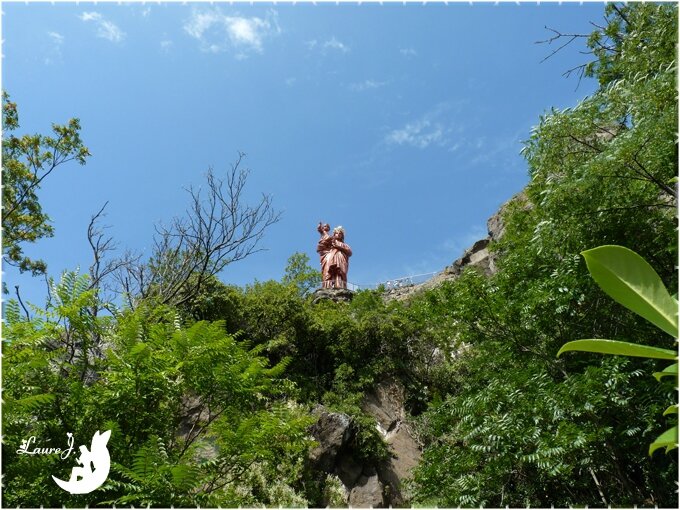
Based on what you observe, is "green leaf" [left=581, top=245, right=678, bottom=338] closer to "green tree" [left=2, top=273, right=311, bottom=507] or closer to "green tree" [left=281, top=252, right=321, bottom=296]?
"green tree" [left=2, top=273, right=311, bottom=507]

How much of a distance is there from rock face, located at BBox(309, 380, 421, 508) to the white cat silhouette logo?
614cm

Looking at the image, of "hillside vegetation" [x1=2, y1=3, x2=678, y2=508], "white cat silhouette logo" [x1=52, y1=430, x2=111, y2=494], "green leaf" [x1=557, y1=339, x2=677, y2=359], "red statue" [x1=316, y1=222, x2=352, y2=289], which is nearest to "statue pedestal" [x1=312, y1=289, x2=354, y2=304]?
"red statue" [x1=316, y1=222, x2=352, y2=289]

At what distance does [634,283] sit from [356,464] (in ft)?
31.2

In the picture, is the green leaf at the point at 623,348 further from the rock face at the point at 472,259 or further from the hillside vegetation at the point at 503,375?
the rock face at the point at 472,259

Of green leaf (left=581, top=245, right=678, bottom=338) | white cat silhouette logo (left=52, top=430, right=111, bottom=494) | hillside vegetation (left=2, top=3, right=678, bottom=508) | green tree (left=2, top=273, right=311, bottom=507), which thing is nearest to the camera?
green leaf (left=581, top=245, right=678, bottom=338)

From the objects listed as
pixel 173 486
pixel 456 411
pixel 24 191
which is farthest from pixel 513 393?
pixel 24 191

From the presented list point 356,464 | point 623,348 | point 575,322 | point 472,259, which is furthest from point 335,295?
point 623,348

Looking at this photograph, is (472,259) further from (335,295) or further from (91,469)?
(91,469)

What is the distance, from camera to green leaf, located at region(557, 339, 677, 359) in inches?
46.2

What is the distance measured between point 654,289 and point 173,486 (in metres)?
2.95

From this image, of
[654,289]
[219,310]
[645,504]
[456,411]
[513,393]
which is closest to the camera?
[654,289]

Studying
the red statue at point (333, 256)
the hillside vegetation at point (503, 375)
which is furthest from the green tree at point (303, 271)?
the hillside vegetation at point (503, 375)

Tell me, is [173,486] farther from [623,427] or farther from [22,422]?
[623,427]

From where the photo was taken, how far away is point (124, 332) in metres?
4.03
